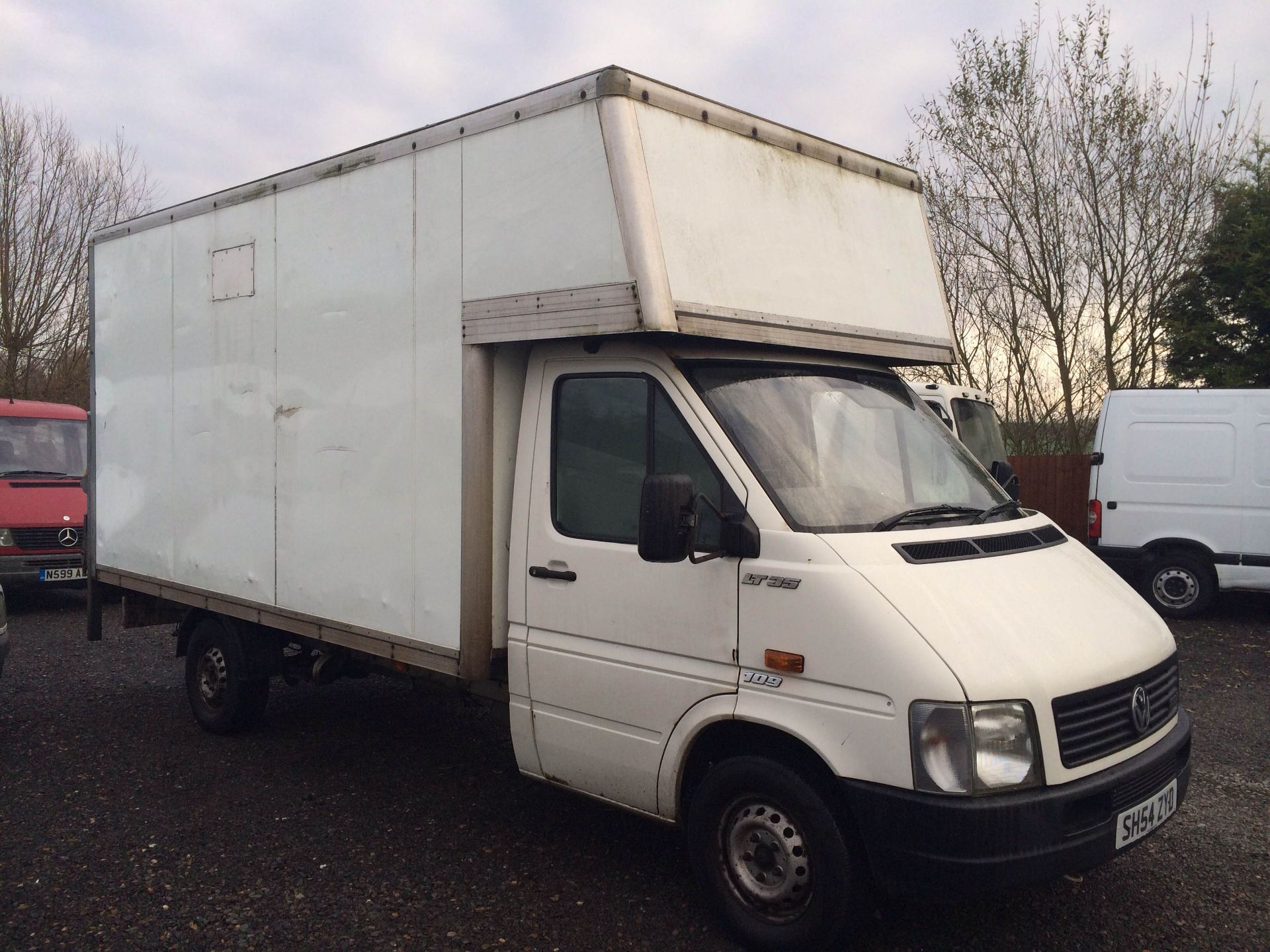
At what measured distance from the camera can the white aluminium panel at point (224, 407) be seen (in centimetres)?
554

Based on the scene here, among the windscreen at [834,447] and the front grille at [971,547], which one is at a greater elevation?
the windscreen at [834,447]

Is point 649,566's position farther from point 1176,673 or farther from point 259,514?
point 259,514

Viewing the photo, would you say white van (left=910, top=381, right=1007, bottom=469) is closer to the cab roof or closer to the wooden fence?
the wooden fence

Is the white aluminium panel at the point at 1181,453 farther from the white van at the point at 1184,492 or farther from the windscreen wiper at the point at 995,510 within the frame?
the windscreen wiper at the point at 995,510

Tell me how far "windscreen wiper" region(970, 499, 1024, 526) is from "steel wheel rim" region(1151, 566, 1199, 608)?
24.0 feet

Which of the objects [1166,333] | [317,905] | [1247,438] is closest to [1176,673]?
[317,905]

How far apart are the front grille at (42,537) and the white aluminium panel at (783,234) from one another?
996 cm

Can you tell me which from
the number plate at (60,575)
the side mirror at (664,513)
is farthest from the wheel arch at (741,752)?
the number plate at (60,575)

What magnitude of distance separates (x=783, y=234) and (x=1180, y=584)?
836cm

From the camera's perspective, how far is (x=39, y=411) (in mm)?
12531

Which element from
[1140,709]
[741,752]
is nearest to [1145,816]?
[1140,709]

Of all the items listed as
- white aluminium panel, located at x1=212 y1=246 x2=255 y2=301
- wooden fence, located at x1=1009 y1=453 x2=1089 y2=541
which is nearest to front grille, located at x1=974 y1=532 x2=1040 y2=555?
white aluminium panel, located at x1=212 y1=246 x2=255 y2=301

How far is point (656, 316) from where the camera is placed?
3627 millimetres

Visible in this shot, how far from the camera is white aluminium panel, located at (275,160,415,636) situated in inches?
186
